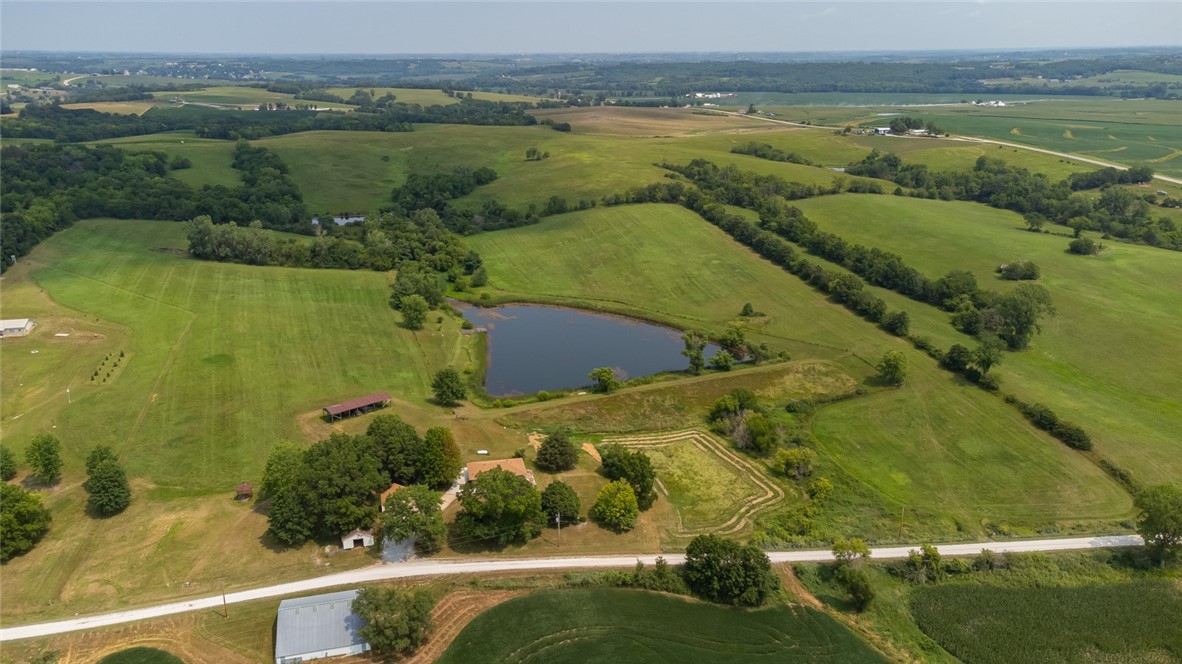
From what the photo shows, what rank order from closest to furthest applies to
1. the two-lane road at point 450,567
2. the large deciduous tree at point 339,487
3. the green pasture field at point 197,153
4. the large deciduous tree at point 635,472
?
the two-lane road at point 450,567 < the large deciduous tree at point 339,487 < the large deciduous tree at point 635,472 < the green pasture field at point 197,153

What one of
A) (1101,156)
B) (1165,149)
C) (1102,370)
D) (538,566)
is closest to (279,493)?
(538,566)

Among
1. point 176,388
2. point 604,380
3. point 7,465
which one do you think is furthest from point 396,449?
point 7,465

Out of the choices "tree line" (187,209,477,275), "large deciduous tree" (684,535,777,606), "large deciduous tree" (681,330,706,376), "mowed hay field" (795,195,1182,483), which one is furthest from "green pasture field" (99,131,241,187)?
"large deciduous tree" (684,535,777,606)

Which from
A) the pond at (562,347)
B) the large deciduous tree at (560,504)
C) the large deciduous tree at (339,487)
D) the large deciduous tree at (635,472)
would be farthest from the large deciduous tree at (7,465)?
the large deciduous tree at (635,472)

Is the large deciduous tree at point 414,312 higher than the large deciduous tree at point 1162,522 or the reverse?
higher

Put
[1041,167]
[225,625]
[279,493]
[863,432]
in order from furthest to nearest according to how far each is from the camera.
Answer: [1041,167] < [863,432] < [279,493] < [225,625]

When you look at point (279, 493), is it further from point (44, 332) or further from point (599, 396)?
point (44, 332)

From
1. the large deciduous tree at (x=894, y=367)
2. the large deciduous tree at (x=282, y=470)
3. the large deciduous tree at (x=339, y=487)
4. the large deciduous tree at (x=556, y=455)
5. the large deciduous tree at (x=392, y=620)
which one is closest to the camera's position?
the large deciduous tree at (x=392, y=620)

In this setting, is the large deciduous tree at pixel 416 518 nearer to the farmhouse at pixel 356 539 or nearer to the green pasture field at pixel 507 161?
the farmhouse at pixel 356 539

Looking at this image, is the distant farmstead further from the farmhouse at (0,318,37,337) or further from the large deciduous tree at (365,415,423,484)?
the farmhouse at (0,318,37,337)
